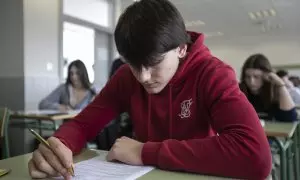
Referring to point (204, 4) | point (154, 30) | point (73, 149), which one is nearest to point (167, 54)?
point (154, 30)

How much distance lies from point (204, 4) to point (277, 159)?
199 inches

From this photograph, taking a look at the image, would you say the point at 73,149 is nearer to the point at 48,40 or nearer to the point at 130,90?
the point at 130,90

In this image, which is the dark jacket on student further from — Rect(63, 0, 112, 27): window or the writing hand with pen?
Rect(63, 0, 112, 27): window

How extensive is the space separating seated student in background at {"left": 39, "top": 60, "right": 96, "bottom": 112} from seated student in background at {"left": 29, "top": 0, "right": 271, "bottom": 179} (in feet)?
8.79

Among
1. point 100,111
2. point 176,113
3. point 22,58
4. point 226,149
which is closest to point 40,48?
point 22,58

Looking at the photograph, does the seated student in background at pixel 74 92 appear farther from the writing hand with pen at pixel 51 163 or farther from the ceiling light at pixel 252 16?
the ceiling light at pixel 252 16

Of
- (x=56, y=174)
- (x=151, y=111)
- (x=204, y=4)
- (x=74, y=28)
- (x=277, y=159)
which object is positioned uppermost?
(x=204, y=4)

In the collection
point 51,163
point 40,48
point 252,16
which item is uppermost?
point 252,16

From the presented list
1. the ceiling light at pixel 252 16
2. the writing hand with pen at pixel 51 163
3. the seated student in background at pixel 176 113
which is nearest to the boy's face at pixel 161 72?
the seated student in background at pixel 176 113

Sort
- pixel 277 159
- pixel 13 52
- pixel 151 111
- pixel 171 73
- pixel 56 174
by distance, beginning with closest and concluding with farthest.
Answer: pixel 56 174
pixel 171 73
pixel 151 111
pixel 277 159
pixel 13 52

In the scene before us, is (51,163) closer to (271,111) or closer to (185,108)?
(185,108)

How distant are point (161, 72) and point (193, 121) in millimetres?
184

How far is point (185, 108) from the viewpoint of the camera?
0.94m

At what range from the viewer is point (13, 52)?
159 inches
